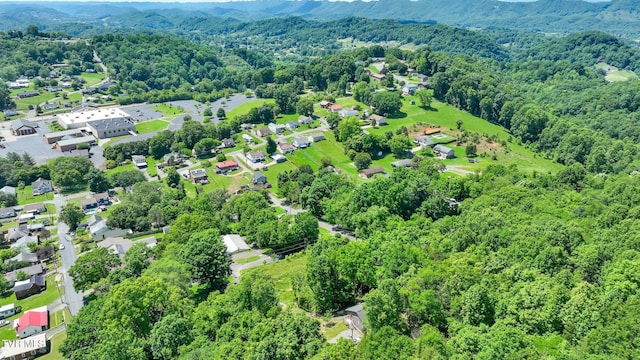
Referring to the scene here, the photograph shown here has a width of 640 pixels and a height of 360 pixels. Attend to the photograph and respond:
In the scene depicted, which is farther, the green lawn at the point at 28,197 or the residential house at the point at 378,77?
the residential house at the point at 378,77

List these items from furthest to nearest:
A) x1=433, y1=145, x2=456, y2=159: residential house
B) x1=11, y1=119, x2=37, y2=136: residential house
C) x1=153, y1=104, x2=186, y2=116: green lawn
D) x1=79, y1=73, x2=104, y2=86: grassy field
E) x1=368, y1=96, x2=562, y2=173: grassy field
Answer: x1=79, y1=73, x2=104, y2=86: grassy field < x1=153, y1=104, x2=186, y2=116: green lawn < x1=11, y1=119, x2=37, y2=136: residential house < x1=433, y1=145, x2=456, y2=159: residential house < x1=368, y1=96, x2=562, y2=173: grassy field

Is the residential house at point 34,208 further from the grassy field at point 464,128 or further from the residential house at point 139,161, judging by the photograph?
the grassy field at point 464,128

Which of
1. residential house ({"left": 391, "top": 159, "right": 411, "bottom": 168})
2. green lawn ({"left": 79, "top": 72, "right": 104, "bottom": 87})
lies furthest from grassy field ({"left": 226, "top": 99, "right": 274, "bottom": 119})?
green lawn ({"left": 79, "top": 72, "right": 104, "bottom": 87})


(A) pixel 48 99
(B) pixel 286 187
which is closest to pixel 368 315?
(B) pixel 286 187

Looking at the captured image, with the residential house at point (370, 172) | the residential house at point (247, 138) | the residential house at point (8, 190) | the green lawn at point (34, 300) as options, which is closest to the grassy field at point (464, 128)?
the residential house at point (370, 172)

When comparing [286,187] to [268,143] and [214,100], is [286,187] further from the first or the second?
[214,100]

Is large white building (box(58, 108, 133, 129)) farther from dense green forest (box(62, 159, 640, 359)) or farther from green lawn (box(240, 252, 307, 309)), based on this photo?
green lawn (box(240, 252, 307, 309))
